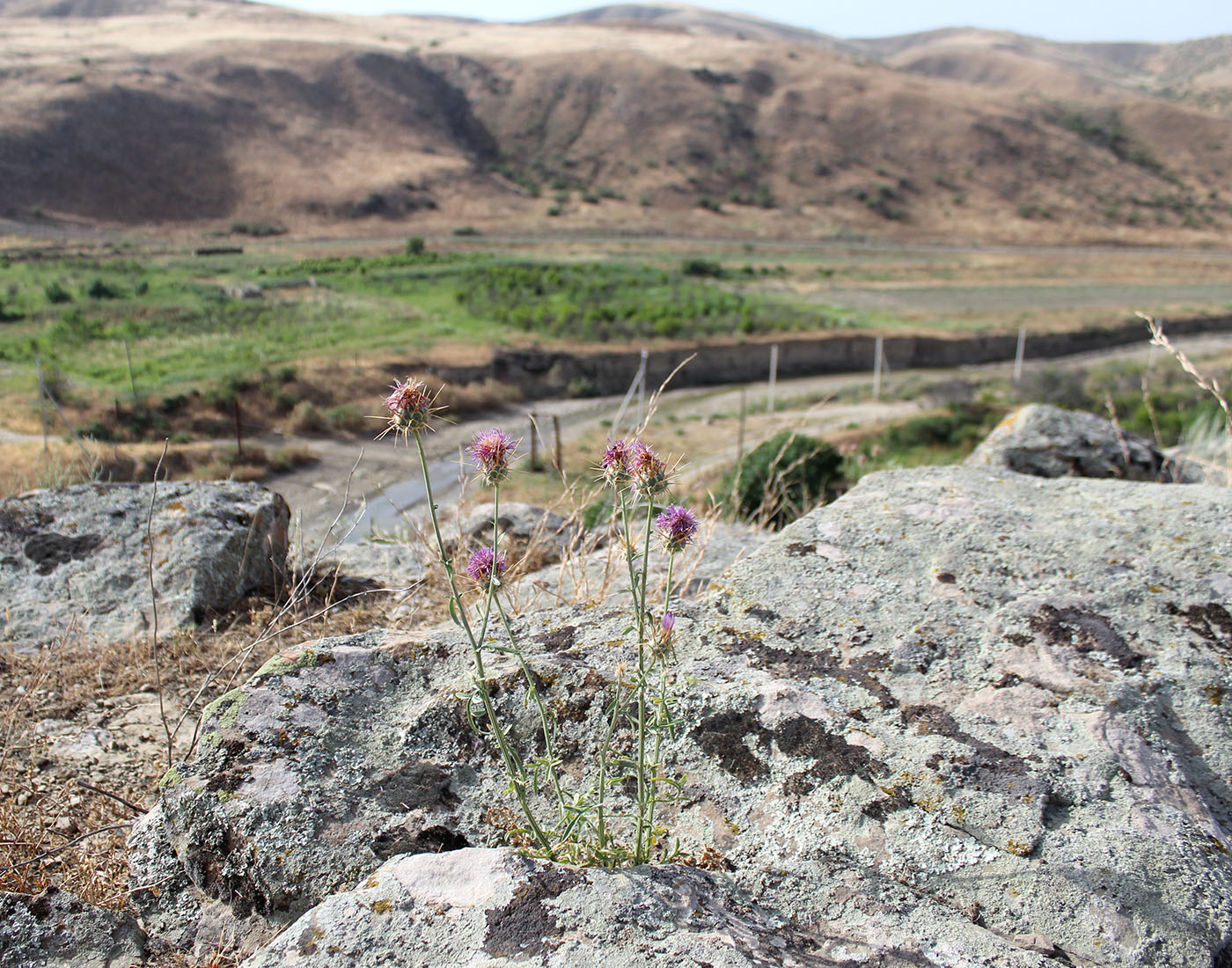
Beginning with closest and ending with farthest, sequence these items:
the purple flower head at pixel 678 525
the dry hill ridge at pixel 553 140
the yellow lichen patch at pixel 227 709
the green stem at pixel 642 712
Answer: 1. the green stem at pixel 642 712
2. the purple flower head at pixel 678 525
3. the yellow lichen patch at pixel 227 709
4. the dry hill ridge at pixel 553 140

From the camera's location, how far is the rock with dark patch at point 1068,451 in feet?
22.1

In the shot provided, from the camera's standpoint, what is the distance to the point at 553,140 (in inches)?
3100

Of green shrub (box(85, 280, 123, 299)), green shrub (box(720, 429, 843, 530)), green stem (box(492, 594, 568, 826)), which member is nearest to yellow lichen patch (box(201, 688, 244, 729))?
green stem (box(492, 594, 568, 826))

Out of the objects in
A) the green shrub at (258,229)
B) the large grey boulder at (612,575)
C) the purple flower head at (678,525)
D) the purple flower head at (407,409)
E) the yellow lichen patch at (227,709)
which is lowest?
the green shrub at (258,229)

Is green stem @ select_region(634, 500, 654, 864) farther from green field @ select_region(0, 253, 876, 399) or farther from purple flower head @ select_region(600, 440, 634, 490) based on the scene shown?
green field @ select_region(0, 253, 876, 399)

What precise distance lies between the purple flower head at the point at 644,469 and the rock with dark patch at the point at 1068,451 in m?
5.38

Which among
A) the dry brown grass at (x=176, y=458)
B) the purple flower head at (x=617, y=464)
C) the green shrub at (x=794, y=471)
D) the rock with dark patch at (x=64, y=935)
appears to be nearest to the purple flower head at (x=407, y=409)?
the purple flower head at (x=617, y=464)

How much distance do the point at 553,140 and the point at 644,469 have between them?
82.4 m

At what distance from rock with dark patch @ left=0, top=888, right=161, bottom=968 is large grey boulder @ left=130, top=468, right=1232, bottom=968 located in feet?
0.26

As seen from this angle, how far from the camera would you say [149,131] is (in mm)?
57656

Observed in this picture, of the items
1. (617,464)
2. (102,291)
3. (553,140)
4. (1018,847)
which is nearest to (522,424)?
(102,291)

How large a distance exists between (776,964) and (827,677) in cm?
93

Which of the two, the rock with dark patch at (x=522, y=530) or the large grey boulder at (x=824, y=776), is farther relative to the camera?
the rock with dark patch at (x=522, y=530)

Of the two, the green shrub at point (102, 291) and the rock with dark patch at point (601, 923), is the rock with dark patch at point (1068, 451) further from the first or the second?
the green shrub at point (102, 291)
